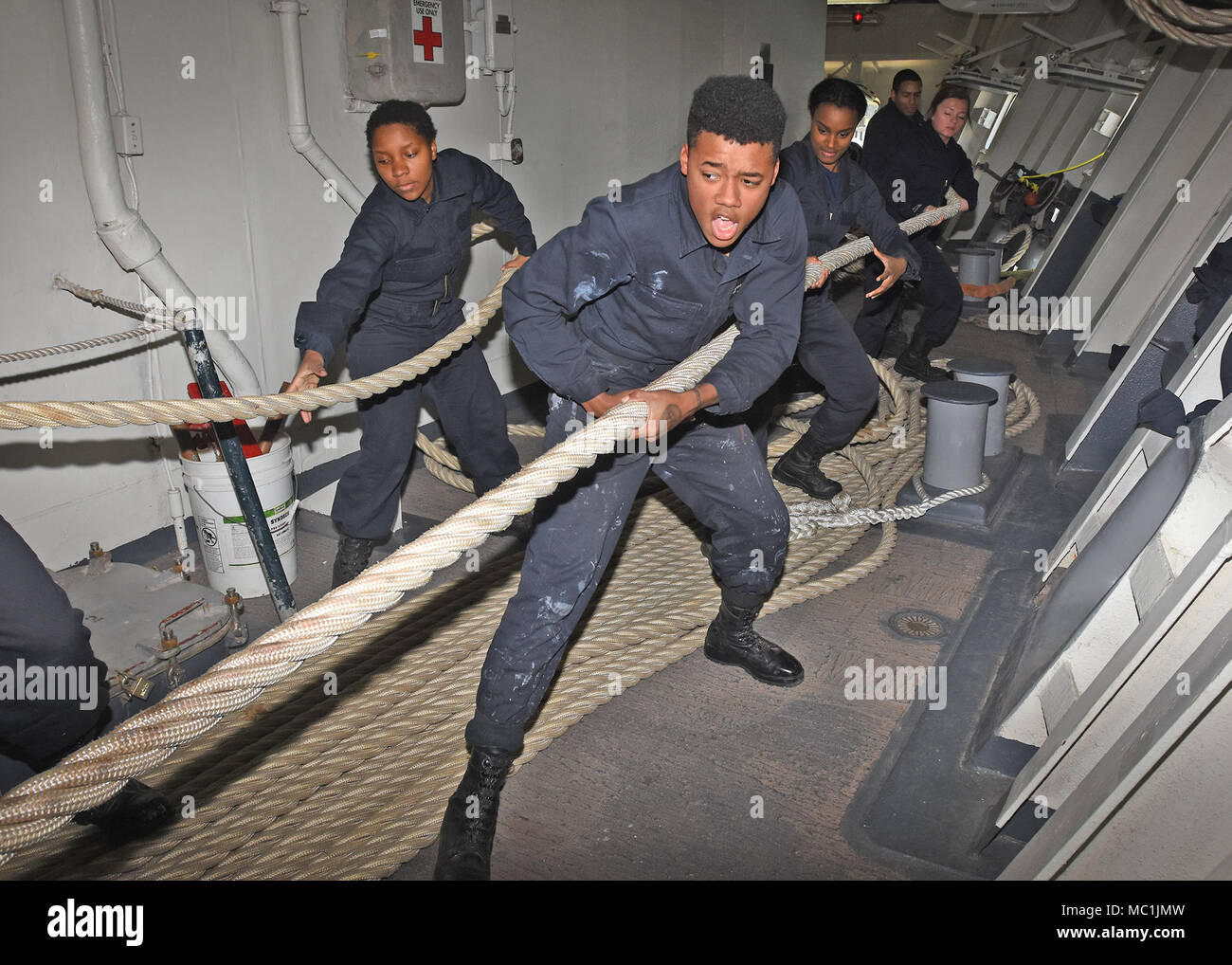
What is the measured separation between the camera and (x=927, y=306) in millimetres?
5730

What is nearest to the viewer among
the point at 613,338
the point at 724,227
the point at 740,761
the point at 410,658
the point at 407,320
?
the point at 724,227

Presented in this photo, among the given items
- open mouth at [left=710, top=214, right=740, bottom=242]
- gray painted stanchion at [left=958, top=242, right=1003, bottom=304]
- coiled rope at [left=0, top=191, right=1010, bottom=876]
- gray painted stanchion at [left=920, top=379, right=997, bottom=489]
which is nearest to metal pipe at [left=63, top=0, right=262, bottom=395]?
coiled rope at [left=0, top=191, right=1010, bottom=876]

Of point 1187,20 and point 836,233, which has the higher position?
point 1187,20

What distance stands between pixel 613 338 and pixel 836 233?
189cm

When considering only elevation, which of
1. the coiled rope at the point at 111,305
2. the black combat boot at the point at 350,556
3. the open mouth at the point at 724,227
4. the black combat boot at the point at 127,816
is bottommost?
the black combat boot at the point at 350,556

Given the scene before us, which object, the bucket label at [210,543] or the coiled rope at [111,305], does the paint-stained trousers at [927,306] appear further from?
the coiled rope at [111,305]

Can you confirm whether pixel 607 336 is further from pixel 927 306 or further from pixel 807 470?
pixel 927 306

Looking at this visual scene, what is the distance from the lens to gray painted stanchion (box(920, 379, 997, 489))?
3934 mm

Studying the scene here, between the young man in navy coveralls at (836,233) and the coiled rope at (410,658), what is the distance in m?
0.33

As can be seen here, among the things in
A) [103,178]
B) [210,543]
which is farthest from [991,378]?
[103,178]

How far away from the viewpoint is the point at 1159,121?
24.1ft

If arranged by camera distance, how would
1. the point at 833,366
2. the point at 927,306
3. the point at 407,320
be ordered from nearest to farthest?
the point at 407,320, the point at 833,366, the point at 927,306

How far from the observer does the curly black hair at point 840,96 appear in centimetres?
351

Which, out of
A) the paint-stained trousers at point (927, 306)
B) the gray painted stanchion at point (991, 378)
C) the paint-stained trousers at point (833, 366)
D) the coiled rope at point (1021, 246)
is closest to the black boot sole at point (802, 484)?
the paint-stained trousers at point (833, 366)
